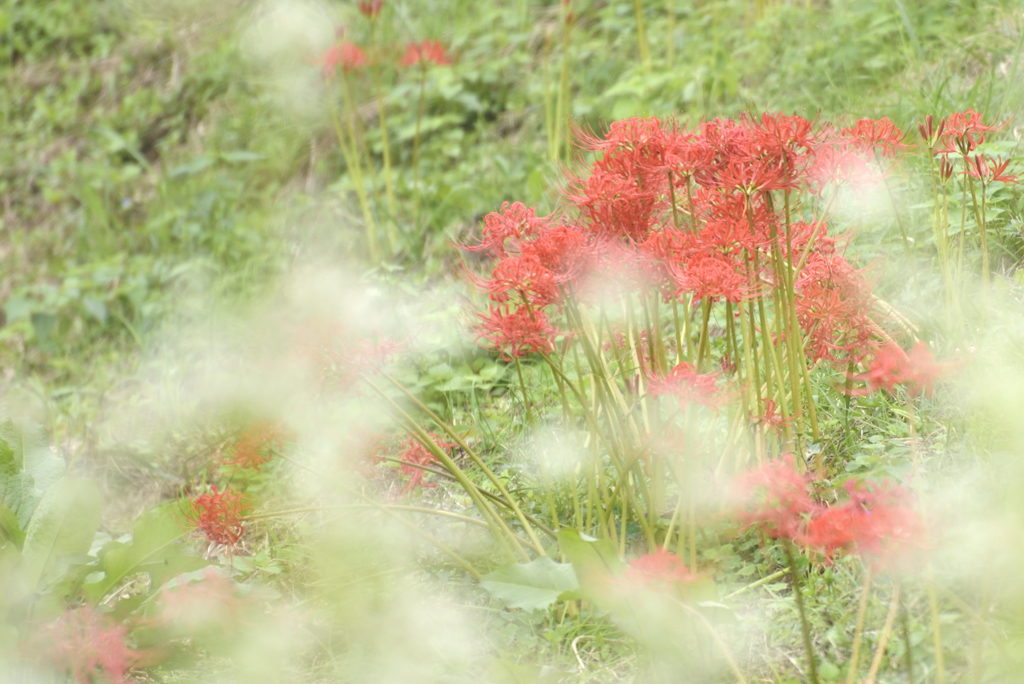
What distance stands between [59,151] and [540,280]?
4.21m

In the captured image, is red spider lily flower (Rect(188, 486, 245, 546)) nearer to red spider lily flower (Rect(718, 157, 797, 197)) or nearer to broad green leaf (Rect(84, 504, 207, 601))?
broad green leaf (Rect(84, 504, 207, 601))

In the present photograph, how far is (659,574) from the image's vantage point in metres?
1.31

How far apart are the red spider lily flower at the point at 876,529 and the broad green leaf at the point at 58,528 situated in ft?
4.04

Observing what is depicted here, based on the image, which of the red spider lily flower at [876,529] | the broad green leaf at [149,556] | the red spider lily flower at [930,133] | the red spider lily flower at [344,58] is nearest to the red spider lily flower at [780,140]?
the red spider lily flower at [930,133]

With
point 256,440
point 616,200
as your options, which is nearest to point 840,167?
point 616,200

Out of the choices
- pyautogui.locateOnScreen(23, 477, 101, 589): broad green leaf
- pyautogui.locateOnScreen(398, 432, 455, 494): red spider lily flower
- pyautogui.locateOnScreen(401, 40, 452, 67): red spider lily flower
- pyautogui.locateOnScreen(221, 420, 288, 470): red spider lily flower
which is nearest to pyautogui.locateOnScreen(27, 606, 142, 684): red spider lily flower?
pyautogui.locateOnScreen(23, 477, 101, 589): broad green leaf

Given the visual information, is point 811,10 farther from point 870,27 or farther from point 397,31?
point 397,31

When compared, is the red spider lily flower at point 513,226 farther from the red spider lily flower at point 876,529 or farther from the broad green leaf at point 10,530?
the broad green leaf at point 10,530

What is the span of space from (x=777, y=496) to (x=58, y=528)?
1.23 meters

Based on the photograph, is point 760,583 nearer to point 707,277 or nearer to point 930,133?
point 707,277

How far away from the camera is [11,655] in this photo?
5.41 feet

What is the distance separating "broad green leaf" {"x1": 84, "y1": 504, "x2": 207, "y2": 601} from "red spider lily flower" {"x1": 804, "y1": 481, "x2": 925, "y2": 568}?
113 centimetres

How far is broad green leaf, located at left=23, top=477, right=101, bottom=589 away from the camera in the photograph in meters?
1.81

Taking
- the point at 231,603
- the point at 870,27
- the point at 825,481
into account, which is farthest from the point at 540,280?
the point at 870,27
